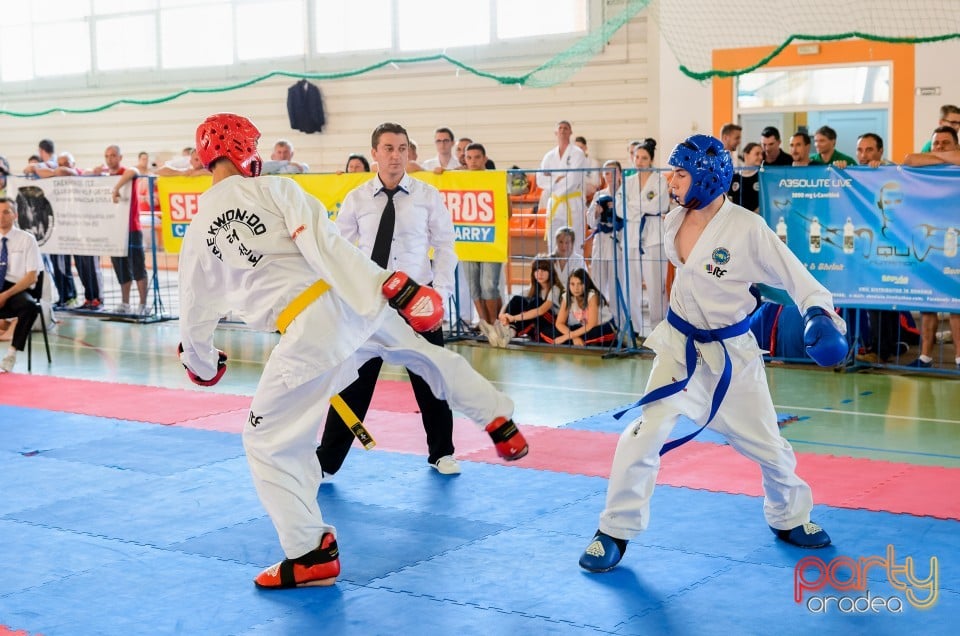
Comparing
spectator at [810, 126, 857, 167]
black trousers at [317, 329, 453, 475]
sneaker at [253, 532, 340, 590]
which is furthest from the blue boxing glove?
spectator at [810, 126, 857, 167]

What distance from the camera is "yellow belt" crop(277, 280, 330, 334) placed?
14.3 feet

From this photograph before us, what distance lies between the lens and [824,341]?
13.8 feet

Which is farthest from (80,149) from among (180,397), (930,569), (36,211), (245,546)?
(930,569)

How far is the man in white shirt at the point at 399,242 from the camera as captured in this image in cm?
612

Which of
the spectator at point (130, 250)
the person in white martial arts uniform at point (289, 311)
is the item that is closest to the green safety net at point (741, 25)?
the spectator at point (130, 250)

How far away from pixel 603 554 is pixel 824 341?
4.22 feet

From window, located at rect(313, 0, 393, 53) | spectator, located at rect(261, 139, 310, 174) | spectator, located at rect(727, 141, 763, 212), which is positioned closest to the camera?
spectator, located at rect(727, 141, 763, 212)

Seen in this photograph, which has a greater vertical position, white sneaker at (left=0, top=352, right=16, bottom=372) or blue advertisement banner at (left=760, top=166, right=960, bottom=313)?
blue advertisement banner at (left=760, top=166, right=960, bottom=313)

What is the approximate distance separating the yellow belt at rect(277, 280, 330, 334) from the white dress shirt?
6.19 ft

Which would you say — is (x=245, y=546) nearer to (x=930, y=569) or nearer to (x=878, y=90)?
(x=930, y=569)

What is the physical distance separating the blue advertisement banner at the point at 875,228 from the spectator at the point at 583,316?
1868 mm

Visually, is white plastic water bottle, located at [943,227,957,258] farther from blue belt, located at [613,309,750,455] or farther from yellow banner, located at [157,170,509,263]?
blue belt, located at [613,309,750,455]

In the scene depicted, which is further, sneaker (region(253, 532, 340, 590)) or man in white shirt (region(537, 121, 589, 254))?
man in white shirt (region(537, 121, 589, 254))

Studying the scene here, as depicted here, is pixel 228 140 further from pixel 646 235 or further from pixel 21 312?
pixel 646 235
